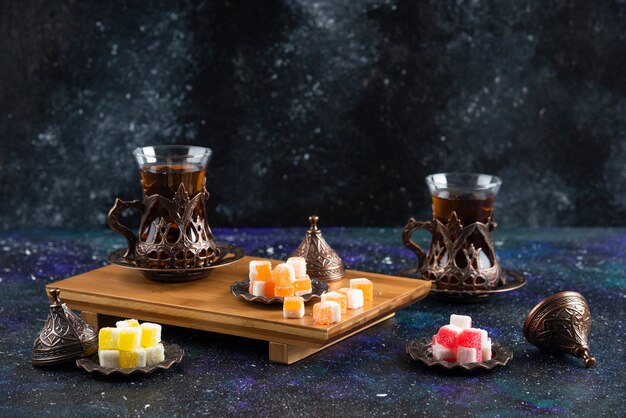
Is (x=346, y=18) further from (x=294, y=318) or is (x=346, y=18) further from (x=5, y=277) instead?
(x=294, y=318)

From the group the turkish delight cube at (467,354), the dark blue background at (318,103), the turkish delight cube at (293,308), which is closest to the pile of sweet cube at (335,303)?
the turkish delight cube at (293,308)

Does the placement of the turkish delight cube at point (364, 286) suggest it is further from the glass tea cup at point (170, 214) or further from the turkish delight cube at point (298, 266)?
the glass tea cup at point (170, 214)

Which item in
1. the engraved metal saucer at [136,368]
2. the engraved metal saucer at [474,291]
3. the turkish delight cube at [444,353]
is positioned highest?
the engraved metal saucer at [474,291]

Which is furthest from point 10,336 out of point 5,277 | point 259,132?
point 259,132

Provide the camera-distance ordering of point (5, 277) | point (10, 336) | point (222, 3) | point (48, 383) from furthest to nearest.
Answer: point (222, 3) → point (5, 277) → point (10, 336) → point (48, 383)

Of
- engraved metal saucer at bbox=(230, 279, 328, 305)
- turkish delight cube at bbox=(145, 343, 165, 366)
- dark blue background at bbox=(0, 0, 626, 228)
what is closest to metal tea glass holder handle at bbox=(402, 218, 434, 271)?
engraved metal saucer at bbox=(230, 279, 328, 305)
